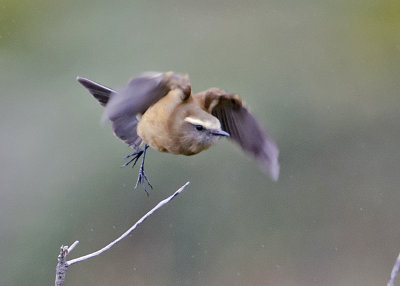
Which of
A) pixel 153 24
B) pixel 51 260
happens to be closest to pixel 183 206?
pixel 51 260

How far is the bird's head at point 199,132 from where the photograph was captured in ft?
12.7

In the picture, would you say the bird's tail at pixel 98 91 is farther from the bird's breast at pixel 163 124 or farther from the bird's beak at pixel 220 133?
the bird's beak at pixel 220 133

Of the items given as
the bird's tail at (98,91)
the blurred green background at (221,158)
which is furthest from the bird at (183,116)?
the blurred green background at (221,158)

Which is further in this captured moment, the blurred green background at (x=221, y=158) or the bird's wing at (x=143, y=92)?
the blurred green background at (x=221, y=158)

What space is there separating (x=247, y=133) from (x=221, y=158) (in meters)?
3.57

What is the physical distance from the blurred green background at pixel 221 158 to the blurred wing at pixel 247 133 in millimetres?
3092

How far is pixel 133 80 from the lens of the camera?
3799mm

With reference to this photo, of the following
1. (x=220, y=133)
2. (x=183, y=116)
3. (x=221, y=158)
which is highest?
(x=221, y=158)

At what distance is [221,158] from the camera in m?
7.98

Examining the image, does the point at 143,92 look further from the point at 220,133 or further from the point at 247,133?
the point at 247,133

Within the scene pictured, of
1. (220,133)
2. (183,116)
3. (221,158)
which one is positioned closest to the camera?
(220,133)

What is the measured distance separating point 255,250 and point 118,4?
3.64 m

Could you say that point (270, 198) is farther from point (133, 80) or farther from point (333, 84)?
point (133, 80)

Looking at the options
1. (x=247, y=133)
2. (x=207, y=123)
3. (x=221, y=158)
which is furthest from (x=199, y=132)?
(x=221, y=158)
